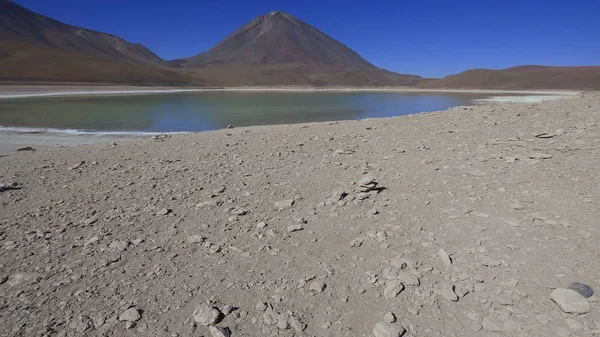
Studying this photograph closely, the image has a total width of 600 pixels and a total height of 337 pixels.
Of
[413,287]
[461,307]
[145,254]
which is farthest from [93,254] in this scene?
[461,307]

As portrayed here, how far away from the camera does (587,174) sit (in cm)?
358

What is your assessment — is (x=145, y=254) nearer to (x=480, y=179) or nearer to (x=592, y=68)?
(x=480, y=179)

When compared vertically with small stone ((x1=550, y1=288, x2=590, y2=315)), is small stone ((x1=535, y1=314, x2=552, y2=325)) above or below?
below

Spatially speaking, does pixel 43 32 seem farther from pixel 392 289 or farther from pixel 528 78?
pixel 392 289

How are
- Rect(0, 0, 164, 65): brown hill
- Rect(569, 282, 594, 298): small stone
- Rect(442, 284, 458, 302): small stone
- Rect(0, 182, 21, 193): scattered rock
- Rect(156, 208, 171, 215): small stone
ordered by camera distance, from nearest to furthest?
Rect(569, 282, 594, 298): small stone
Rect(442, 284, 458, 302): small stone
Rect(156, 208, 171, 215): small stone
Rect(0, 182, 21, 193): scattered rock
Rect(0, 0, 164, 65): brown hill

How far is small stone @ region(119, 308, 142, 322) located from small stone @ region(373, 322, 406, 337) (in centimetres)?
137

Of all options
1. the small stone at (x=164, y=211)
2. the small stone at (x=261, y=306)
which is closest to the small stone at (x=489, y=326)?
the small stone at (x=261, y=306)

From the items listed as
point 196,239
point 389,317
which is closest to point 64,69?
point 196,239

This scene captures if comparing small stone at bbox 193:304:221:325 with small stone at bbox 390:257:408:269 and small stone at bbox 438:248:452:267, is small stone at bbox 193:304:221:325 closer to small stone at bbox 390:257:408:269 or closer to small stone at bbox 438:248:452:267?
small stone at bbox 390:257:408:269

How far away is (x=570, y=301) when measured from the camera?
2.02 metres

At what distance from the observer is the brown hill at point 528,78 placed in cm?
7612

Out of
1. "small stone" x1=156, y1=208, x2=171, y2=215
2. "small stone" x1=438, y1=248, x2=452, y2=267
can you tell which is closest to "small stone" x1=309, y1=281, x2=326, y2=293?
"small stone" x1=438, y1=248, x2=452, y2=267

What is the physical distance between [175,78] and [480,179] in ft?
329

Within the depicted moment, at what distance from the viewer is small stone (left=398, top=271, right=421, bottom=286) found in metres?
2.33
